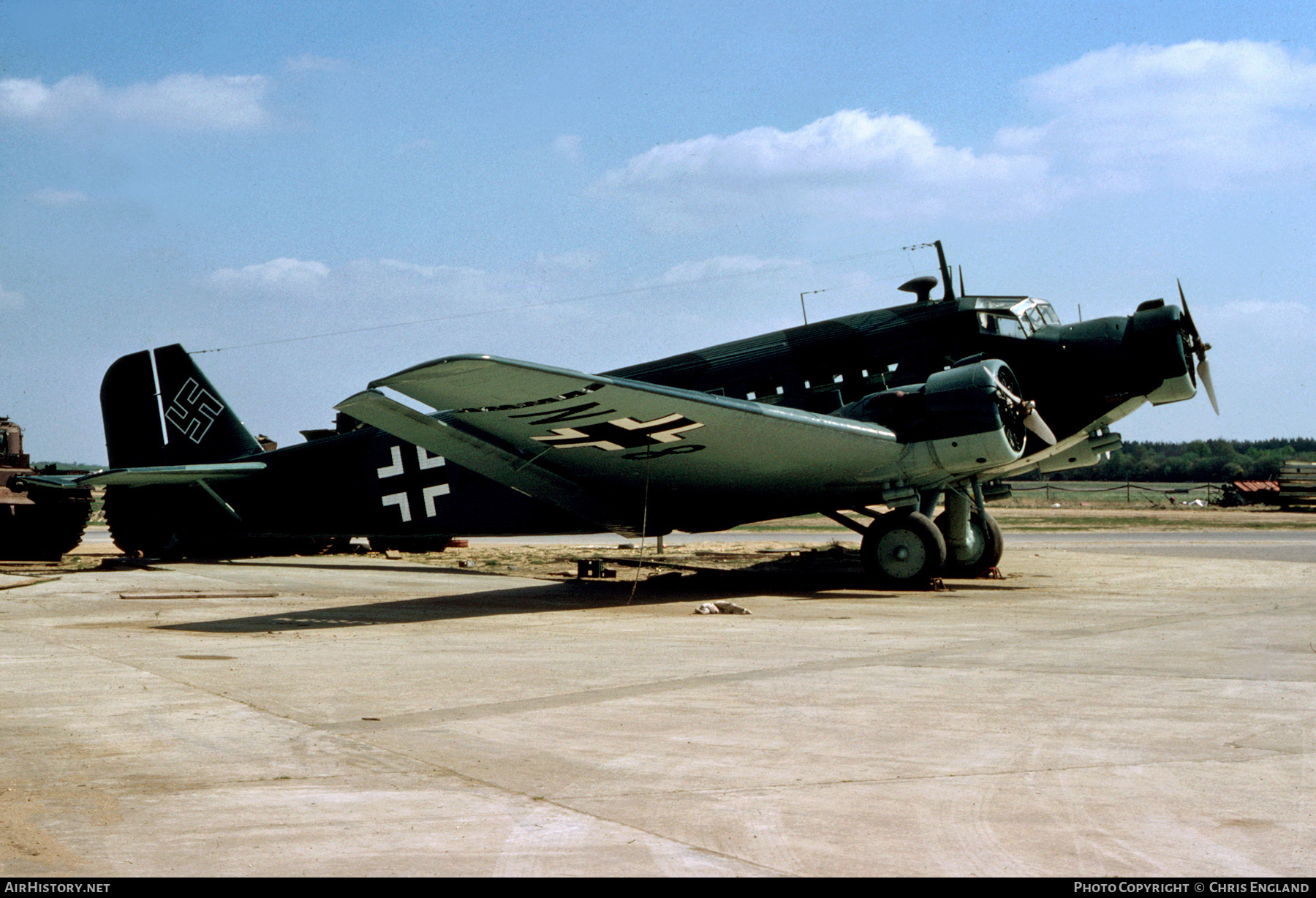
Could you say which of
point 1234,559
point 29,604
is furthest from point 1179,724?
point 1234,559

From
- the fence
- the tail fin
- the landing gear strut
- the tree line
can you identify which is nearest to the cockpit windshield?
the landing gear strut

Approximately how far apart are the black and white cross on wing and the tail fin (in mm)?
3983

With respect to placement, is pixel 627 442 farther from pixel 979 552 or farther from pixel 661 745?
pixel 661 745

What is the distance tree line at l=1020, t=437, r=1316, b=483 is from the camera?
113 meters

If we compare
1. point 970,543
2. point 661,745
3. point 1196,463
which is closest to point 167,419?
point 970,543

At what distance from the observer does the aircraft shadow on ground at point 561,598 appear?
11305 mm

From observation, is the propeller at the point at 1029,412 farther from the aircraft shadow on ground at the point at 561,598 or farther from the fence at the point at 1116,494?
the fence at the point at 1116,494

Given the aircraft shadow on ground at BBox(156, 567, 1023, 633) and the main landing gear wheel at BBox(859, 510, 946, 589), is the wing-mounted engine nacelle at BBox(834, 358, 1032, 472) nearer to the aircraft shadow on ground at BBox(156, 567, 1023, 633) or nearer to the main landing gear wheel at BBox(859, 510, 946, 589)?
the main landing gear wheel at BBox(859, 510, 946, 589)

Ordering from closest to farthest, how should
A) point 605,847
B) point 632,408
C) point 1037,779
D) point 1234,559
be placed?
1. point 605,847
2. point 1037,779
3. point 632,408
4. point 1234,559

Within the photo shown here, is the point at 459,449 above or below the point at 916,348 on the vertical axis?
below

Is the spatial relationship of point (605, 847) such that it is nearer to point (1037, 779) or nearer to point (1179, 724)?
point (1037, 779)

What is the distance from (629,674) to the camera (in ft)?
25.4
